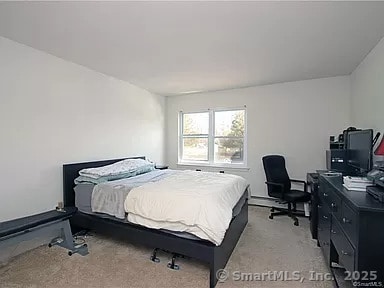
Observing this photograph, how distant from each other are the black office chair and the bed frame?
29.9 inches

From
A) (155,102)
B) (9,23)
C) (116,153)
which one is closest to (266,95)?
(155,102)

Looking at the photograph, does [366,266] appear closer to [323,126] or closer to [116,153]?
[323,126]

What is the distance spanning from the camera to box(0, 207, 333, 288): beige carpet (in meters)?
2.08

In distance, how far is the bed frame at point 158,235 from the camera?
6.88 feet

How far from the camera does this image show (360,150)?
246 cm

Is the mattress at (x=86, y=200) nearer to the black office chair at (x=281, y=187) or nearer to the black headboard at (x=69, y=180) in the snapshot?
the black headboard at (x=69, y=180)

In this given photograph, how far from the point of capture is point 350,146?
2.83 metres

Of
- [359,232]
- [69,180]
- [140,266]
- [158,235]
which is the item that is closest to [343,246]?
[359,232]

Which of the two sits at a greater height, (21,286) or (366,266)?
(366,266)

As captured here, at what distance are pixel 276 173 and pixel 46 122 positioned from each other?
365 cm

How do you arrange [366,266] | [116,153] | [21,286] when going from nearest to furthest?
[366,266] → [21,286] → [116,153]

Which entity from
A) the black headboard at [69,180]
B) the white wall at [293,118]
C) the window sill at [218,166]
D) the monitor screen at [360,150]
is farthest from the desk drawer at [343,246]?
the black headboard at [69,180]

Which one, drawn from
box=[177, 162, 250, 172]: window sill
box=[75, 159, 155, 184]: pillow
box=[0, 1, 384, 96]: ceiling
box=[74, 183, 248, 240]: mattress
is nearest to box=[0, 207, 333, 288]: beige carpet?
box=[74, 183, 248, 240]: mattress

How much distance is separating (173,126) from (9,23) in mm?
3700
